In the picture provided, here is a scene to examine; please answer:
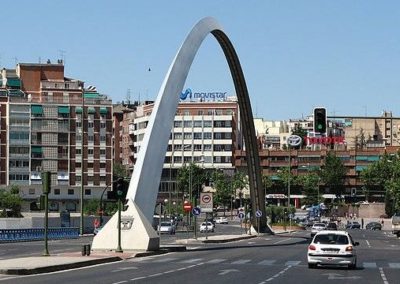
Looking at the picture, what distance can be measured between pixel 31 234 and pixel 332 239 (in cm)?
4261

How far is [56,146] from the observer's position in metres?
146

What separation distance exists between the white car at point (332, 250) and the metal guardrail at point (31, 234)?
3767 centimetres

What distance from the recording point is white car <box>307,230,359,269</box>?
33781 millimetres

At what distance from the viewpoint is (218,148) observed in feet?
645

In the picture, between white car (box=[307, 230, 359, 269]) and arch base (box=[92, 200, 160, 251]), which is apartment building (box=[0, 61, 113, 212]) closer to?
arch base (box=[92, 200, 160, 251])

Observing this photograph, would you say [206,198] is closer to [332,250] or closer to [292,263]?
[292,263]

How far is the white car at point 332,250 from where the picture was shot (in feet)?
111

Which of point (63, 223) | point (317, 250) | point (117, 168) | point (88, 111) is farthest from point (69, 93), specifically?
point (317, 250)

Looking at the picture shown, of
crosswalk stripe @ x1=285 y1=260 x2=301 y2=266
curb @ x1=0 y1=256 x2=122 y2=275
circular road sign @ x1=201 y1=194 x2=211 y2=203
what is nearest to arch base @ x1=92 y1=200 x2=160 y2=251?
curb @ x1=0 y1=256 x2=122 y2=275

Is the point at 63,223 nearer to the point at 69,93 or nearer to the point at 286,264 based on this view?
the point at 286,264

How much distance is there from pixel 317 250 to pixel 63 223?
199 ft

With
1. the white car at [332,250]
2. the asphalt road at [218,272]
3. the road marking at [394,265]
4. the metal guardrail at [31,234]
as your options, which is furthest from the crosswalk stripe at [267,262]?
the metal guardrail at [31,234]

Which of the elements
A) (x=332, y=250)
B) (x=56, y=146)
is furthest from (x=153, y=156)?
(x=56, y=146)

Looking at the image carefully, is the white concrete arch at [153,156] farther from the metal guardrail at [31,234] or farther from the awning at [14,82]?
the awning at [14,82]
